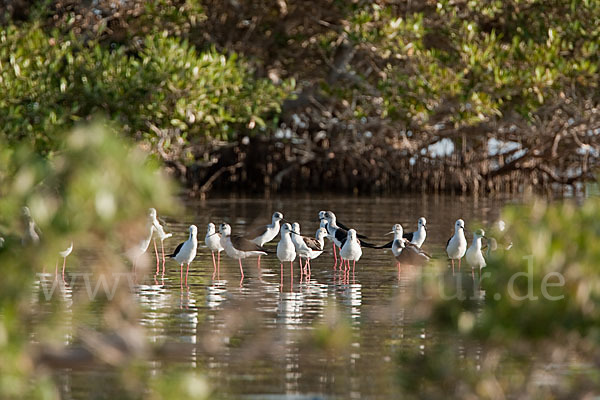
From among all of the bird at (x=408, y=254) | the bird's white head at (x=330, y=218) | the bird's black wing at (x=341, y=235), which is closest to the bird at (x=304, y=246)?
the bird's black wing at (x=341, y=235)

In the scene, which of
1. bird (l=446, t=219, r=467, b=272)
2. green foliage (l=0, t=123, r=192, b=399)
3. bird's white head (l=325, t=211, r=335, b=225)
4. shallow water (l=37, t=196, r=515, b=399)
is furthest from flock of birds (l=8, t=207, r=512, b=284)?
green foliage (l=0, t=123, r=192, b=399)

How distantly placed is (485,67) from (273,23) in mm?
5092

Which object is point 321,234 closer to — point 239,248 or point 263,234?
point 263,234

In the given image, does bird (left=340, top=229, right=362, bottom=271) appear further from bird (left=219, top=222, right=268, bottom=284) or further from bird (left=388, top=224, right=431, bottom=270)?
bird (left=219, top=222, right=268, bottom=284)

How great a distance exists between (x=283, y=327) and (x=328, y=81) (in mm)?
15365

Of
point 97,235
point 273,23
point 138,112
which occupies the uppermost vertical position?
point 273,23

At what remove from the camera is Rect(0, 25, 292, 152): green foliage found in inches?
737

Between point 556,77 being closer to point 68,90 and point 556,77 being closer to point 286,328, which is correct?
point 68,90

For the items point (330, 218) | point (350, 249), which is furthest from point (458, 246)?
point (330, 218)

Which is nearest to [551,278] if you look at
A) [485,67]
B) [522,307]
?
[522,307]

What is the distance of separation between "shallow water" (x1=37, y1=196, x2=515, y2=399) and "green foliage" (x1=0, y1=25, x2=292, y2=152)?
12.7 feet

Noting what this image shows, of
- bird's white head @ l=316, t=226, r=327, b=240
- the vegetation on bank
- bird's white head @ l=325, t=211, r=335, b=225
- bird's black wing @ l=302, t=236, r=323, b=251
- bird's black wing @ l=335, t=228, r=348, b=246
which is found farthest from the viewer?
the vegetation on bank

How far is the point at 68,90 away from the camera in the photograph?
64.9 feet

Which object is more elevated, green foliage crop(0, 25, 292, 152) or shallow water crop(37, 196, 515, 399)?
green foliage crop(0, 25, 292, 152)
